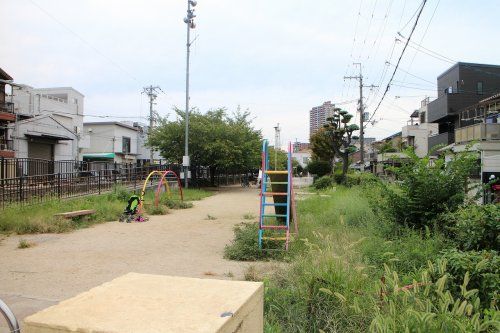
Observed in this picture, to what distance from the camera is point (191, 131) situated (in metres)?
28.4

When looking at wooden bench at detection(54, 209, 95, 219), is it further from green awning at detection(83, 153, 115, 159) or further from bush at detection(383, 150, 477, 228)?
green awning at detection(83, 153, 115, 159)

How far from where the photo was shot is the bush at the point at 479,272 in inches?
139

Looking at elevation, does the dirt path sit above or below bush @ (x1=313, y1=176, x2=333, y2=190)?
below

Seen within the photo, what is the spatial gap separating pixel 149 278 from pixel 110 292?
296 millimetres

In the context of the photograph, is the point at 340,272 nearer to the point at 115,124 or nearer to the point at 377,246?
the point at 377,246

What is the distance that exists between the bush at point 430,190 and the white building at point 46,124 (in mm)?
27436

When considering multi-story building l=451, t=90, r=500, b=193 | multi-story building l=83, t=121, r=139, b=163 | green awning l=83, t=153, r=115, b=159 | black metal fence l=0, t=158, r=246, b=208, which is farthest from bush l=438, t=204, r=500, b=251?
multi-story building l=83, t=121, r=139, b=163

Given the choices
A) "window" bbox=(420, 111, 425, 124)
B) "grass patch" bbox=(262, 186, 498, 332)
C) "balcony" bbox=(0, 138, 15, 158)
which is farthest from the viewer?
"window" bbox=(420, 111, 425, 124)

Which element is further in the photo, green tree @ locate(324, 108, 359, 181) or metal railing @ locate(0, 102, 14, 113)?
green tree @ locate(324, 108, 359, 181)

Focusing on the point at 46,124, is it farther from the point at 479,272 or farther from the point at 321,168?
the point at 479,272

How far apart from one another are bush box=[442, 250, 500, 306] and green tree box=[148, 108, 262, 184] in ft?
77.5

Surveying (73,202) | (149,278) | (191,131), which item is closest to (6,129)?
(191,131)

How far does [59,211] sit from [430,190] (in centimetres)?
1034

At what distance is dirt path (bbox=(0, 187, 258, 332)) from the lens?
18.1 ft
